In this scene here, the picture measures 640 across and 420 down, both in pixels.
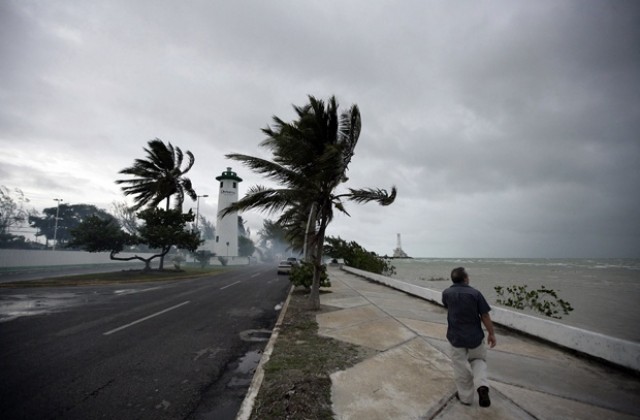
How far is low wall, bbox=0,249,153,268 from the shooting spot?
22.4 m

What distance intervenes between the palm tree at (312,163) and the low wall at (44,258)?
1098 inches

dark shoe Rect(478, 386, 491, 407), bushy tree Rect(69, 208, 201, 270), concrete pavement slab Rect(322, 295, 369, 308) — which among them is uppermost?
bushy tree Rect(69, 208, 201, 270)

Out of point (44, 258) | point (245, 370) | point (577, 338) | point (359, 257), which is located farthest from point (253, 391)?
point (44, 258)

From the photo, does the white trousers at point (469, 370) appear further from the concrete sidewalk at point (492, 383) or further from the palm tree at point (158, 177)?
the palm tree at point (158, 177)

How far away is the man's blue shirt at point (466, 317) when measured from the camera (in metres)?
3.21

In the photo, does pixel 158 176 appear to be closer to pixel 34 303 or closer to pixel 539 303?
pixel 34 303

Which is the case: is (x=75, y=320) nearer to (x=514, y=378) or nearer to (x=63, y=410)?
(x=63, y=410)

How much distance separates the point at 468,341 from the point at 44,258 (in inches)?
1437

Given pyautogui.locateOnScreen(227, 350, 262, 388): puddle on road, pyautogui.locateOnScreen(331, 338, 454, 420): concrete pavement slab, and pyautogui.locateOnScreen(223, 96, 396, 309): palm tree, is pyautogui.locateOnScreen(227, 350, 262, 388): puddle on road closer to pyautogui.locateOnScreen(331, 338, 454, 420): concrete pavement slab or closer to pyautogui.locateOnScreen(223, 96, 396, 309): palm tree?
pyautogui.locateOnScreen(331, 338, 454, 420): concrete pavement slab

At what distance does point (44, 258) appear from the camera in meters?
25.7

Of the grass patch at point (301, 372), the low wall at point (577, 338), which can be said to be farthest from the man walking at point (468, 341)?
the low wall at point (577, 338)

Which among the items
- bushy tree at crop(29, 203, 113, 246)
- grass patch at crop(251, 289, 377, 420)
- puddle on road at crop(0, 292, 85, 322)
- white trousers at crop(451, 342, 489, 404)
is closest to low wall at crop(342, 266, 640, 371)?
white trousers at crop(451, 342, 489, 404)

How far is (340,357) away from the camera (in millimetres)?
4629

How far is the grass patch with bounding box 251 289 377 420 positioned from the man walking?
5.39 ft
